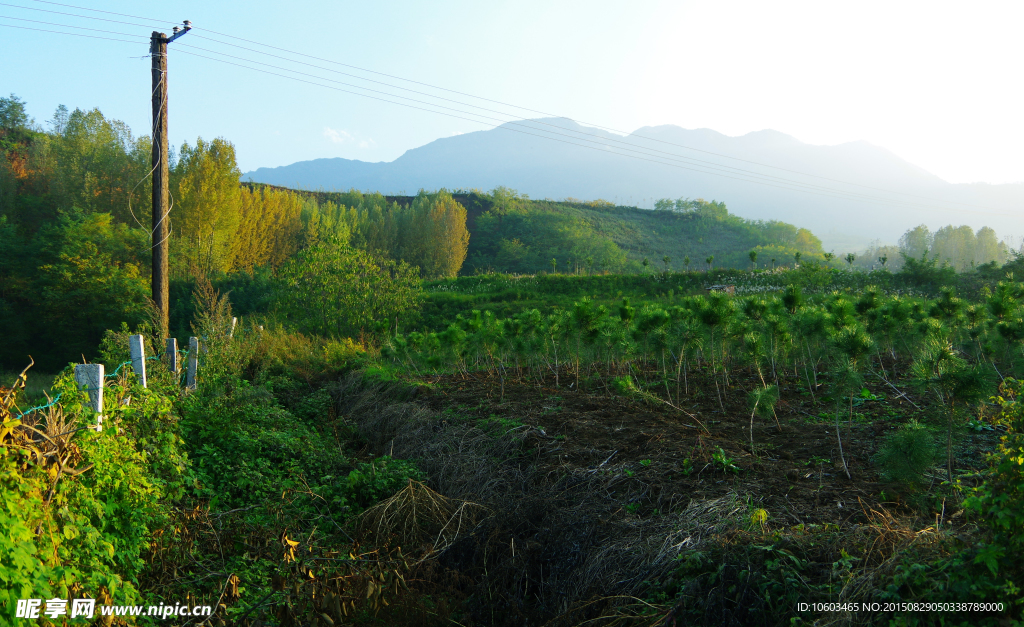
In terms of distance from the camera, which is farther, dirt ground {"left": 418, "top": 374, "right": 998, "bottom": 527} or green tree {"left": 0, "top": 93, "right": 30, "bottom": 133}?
green tree {"left": 0, "top": 93, "right": 30, "bottom": 133}

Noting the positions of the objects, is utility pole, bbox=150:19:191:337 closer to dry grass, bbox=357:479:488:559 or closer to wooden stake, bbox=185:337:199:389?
→ wooden stake, bbox=185:337:199:389

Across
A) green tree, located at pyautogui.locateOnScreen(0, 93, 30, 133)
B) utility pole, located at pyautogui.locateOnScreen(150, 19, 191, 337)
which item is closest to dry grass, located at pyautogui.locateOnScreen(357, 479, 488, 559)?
utility pole, located at pyautogui.locateOnScreen(150, 19, 191, 337)

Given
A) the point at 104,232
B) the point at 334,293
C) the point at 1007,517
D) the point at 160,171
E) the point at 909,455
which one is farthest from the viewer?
the point at 104,232

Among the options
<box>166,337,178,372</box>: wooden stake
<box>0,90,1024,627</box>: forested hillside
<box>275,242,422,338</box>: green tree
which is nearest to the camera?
<box>0,90,1024,627</box>: forested hillside

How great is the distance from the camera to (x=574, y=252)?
51.7m

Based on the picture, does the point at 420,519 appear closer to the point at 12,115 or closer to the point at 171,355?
the point at 171,355

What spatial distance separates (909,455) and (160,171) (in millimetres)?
10795

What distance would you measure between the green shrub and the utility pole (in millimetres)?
9769

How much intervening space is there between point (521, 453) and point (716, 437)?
204cm

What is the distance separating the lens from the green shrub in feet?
12.1

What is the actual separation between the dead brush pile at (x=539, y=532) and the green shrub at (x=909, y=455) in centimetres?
112

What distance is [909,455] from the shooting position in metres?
3.75

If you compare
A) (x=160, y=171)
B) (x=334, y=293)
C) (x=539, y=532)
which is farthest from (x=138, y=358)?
(x=334, y=293)

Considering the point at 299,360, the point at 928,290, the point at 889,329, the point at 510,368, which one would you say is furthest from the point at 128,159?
the point at 928,290
